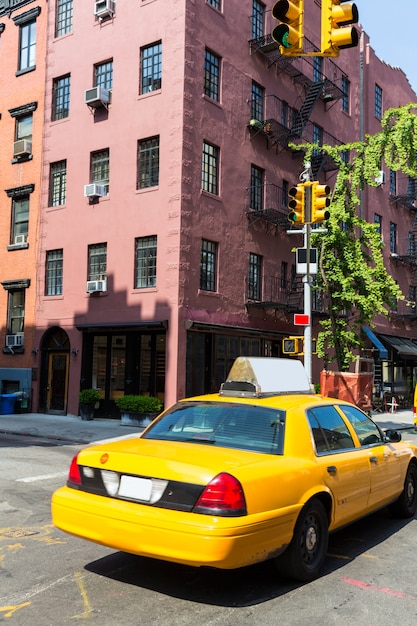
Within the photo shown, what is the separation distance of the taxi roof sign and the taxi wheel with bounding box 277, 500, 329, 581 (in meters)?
1.25

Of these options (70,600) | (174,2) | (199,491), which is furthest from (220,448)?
(174,2)

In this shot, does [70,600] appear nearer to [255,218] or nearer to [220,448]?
[220,448]

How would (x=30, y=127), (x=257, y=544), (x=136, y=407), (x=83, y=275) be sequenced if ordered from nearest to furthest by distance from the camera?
(x=257, y=544)
(x=136, y=407)
(x=83, y=275)
(x=30, y=127)

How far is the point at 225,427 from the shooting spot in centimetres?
530

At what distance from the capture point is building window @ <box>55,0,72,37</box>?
76.5ft

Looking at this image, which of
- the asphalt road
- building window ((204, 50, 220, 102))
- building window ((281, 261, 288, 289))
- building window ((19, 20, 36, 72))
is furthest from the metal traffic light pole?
building window ((19, 20, 36, 72))

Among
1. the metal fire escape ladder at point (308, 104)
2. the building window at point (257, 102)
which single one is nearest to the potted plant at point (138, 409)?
the building window at point (257, 102)

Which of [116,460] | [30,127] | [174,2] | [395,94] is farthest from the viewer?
[395,94]

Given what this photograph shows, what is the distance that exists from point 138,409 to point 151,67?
37.9 ft

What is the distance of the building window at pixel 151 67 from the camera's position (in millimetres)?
20250

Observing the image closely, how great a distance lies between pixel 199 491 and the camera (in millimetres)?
4301

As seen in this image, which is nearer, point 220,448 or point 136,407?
point 220,448

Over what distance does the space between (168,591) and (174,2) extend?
19682 mm

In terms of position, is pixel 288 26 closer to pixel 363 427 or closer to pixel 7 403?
pixel 363 427
